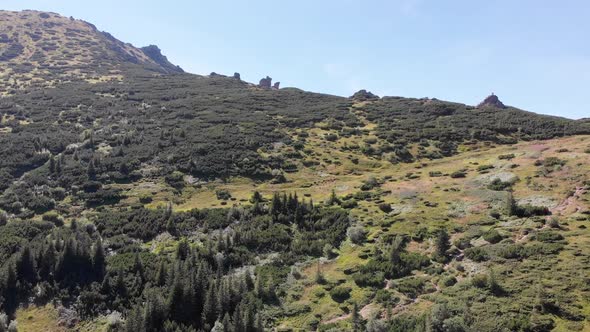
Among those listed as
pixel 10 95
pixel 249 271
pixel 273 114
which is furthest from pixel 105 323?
pixel 10 95

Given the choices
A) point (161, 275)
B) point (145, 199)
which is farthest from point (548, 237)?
point (145, 199)

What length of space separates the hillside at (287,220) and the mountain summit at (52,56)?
29.8 meters

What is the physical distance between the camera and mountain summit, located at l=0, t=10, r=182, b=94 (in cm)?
12950

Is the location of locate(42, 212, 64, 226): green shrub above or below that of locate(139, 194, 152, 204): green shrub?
below

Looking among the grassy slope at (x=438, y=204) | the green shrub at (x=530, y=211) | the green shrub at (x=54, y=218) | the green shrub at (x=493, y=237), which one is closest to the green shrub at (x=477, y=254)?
the grassy slope at (x=438, y=204)

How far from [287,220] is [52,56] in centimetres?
14253

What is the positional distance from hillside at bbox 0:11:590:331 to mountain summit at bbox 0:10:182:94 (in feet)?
97.9

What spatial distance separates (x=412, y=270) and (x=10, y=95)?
110567 millimetres

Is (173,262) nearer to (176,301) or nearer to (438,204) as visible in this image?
(176,301)

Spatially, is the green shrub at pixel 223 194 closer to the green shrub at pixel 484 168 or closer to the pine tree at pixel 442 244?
the pine tree at pixel 442 244

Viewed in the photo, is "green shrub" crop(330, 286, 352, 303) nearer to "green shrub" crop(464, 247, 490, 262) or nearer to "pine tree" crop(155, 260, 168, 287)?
"green shrub" crop(464, 247, 490, 262)

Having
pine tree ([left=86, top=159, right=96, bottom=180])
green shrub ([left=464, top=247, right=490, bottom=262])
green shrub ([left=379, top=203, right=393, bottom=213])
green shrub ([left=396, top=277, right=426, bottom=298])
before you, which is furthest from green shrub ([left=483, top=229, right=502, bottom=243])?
pine tree ([left=86, top=159, right=96, bottom=180])

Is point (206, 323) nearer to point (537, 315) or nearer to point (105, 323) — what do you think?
point (105, 323)

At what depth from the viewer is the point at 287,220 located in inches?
1946
